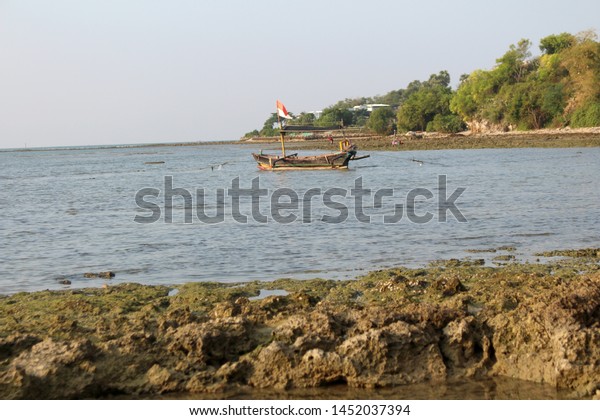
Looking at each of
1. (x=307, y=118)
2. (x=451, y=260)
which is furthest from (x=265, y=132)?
(x=451, y=260)

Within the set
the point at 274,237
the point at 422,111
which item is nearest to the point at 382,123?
the point at 422,111

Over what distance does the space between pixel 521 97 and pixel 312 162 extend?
4118cm

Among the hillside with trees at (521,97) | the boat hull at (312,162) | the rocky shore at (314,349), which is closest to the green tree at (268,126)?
the hillside with trees at (521,97)

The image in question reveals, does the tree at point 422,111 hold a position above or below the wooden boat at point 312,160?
above

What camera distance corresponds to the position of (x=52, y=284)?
35.6 feet

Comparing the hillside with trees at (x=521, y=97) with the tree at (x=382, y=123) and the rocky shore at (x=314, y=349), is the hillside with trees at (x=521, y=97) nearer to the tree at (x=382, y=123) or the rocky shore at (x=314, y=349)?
the tree at (x=382, y=123)

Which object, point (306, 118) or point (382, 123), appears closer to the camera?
point (382, 123)

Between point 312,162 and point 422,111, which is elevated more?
point 422,111

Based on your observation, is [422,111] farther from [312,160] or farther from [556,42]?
[312,160]

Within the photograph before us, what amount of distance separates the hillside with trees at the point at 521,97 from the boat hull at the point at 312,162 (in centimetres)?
1328

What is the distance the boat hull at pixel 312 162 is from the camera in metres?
41.9

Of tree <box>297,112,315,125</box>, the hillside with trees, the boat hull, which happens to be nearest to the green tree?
tree <box>297,112,315,125</box>

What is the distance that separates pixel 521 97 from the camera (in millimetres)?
76688
